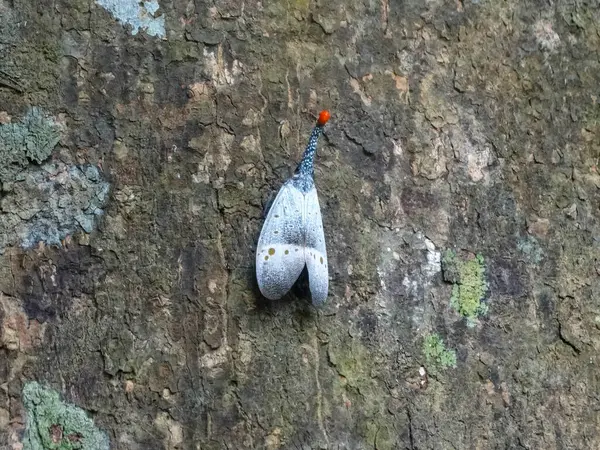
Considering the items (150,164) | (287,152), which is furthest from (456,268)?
(150,164)

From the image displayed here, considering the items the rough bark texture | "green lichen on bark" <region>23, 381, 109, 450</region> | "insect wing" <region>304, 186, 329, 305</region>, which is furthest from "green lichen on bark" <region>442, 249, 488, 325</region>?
"green lichen on bark" <region>23, 381, 109, 450</region>

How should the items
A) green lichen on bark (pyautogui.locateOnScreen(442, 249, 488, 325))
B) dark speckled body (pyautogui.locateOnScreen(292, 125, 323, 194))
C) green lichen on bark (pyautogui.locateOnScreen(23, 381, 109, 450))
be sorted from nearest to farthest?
green lichen on bark (pyautogui.locateOnScreen(23, 381, 109, 450))
dark speckled body (pyautogui.locateOnScreen(292, 125, 323, 194))
green lichen on bark (pyautogui.locateOnScreen(442, 249, 488, 325))

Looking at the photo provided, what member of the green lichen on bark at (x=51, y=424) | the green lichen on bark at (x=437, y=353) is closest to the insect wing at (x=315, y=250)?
the green lichen on bark at (x=437, y=353)

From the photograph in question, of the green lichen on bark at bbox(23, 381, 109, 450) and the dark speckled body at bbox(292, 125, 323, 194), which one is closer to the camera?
the green lichen on bark at bbox(23, 381, 109, 450)

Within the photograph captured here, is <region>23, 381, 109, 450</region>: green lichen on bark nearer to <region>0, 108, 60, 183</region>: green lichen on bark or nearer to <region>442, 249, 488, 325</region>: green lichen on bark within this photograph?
<region>0, 108, 60, 183</region>: green lichen on bark

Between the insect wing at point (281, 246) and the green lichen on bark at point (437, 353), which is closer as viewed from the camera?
the insect wing at point (281, 246)

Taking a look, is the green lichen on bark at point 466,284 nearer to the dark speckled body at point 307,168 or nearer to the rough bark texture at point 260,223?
the rough bark texture at point 260,223

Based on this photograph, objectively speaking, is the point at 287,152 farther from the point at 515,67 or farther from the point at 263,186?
the point at 515,67
